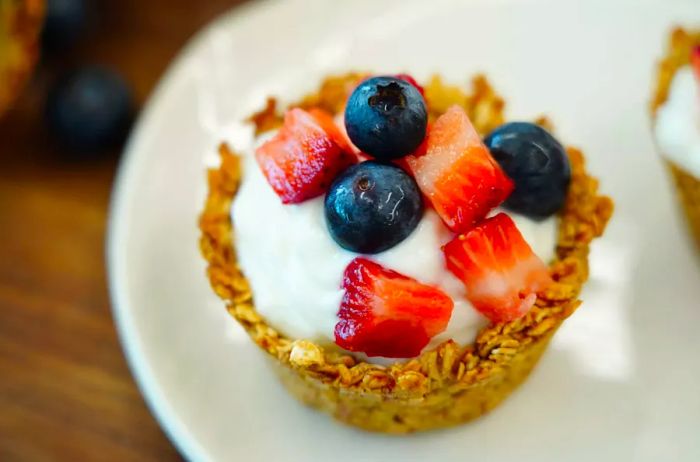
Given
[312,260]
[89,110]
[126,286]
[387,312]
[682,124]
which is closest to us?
Result: [387,312]

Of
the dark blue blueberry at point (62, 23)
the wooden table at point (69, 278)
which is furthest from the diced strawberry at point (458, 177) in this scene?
the dark blue blueberry at point (62, 23)

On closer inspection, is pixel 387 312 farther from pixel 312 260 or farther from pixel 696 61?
pixel 696 61

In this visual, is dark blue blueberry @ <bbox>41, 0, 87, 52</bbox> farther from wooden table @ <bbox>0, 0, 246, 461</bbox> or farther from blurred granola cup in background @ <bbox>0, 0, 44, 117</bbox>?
blurred granola cup in background @ <bbox>0, 0, 44, 117</bbox>

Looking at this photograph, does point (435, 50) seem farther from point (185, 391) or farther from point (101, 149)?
point (185, 391)

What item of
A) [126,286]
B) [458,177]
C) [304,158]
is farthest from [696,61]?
[126,286]

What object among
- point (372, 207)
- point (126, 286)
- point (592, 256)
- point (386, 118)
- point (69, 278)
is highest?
point (386, 118)

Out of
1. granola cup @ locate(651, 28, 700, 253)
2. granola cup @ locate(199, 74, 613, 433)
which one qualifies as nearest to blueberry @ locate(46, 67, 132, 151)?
granola cup @ locate(199, 74, 613, 433)

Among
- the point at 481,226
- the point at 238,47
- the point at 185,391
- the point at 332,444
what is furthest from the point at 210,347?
the point at 238,47
